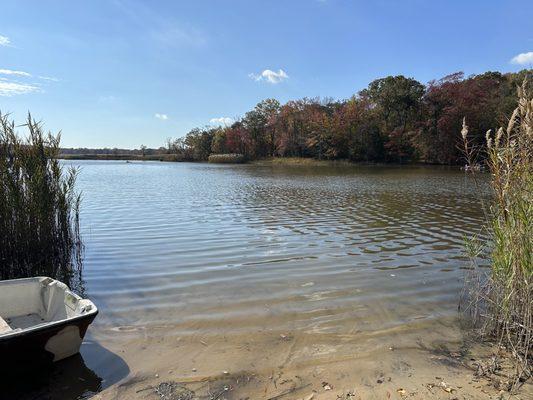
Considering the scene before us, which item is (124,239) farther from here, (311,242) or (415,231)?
(415,231)

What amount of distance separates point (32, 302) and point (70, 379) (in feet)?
5.52

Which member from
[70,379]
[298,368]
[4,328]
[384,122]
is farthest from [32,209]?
[384,122]

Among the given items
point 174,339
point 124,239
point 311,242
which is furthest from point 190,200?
point 174,339

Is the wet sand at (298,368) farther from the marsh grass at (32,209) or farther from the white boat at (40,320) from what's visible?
the marsh grass at (32,209)

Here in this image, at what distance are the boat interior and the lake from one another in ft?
2.06

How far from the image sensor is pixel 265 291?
7.16 metres

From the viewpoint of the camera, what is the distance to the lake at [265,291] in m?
4.86

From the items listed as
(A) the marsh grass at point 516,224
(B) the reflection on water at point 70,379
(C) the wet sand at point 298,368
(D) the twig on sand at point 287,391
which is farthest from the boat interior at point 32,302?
(A) the marsh grass at point 516,224

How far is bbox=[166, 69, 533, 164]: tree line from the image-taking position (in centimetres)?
5047

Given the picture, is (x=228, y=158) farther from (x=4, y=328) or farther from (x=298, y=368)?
(x=298, y=368)

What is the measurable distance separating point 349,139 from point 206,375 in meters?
62.8

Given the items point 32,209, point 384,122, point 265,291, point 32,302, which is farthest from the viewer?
point 384,122

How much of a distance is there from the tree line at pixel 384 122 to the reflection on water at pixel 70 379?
42.4m

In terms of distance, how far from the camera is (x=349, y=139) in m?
64.6
